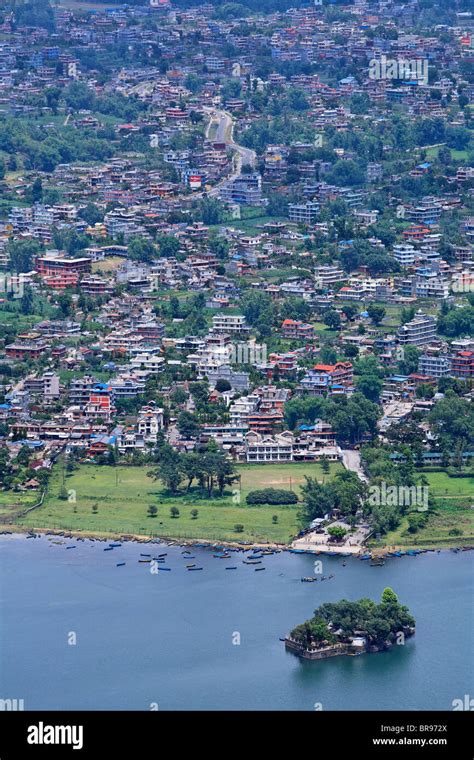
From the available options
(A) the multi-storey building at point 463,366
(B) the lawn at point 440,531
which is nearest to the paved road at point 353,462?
(B) the lawn at point 440,531

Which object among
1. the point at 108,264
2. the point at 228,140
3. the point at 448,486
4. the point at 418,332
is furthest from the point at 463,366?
the point at 228,140

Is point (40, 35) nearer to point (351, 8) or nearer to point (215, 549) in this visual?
point (351, 8)

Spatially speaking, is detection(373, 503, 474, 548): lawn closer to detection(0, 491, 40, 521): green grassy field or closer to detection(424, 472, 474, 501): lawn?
detection(424, 472, 474, 501): lawn

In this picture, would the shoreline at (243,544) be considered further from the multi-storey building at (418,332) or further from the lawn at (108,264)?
the lawn at (108,264)

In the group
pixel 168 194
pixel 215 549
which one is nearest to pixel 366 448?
pixel 215 549

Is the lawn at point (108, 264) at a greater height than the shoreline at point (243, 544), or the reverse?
the shoreline at point (243, 544)

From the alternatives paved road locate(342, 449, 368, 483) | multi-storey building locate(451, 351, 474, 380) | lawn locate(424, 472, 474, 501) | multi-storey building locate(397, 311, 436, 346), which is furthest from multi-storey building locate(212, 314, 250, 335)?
lawn locate(424, 472, 474, 501)
